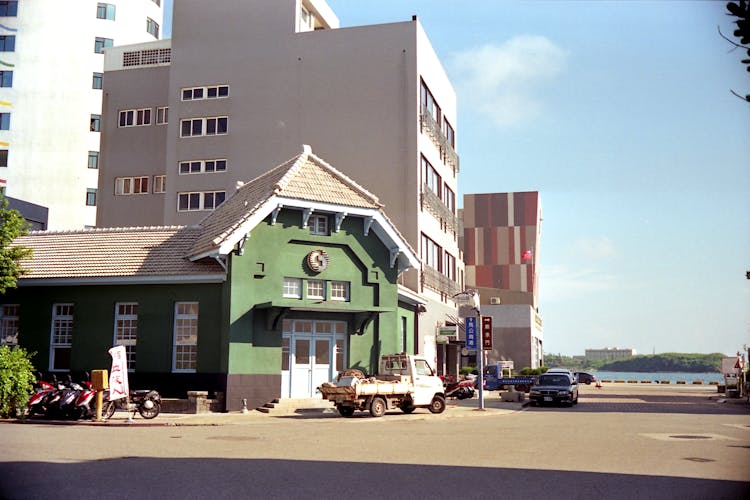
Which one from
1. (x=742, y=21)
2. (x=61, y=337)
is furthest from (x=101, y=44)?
(x=742, y=21)

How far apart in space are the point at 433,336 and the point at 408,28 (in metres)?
18.4

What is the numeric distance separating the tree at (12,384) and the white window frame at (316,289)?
1097 cm

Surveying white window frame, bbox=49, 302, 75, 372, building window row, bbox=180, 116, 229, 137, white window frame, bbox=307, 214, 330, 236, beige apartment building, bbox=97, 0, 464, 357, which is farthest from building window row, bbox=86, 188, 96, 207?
white window frame, bbox=307, 214, 330, 236

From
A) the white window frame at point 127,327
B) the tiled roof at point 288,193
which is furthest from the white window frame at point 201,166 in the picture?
the white window frame at point 127,327

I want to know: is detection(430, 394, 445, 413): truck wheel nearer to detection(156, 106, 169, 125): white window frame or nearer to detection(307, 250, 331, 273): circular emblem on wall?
detection(307, 250, 331, 273): circular emblem on wall

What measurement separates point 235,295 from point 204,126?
26.6 metres

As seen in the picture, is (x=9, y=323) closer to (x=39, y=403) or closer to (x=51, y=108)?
(x=39, y=403)

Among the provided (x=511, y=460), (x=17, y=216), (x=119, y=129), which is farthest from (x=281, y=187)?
(x=119, y=129)

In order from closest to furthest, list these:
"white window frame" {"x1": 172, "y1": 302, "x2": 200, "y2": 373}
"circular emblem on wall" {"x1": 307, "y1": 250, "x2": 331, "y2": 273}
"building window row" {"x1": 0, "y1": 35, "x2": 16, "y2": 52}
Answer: "white window frame" {"x1": 172, "y1": 302, "x2": 200, "y2": 373} < "circular emblem on wall" {"x1": 307, "y1": 250, "x2": 331, "y2": 273} < "building window row" {"x1": 0, "y1": 35, "x2": 16, "y2": 52}

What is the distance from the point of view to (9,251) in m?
29.2

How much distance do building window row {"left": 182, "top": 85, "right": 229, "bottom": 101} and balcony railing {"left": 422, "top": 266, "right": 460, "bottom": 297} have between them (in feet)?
58.5

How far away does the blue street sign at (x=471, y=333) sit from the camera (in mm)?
36250

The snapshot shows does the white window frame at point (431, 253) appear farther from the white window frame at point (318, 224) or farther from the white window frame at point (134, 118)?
the white window frame at point (134, 118)

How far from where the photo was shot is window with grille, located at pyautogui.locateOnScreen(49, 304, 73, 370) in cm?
3125
